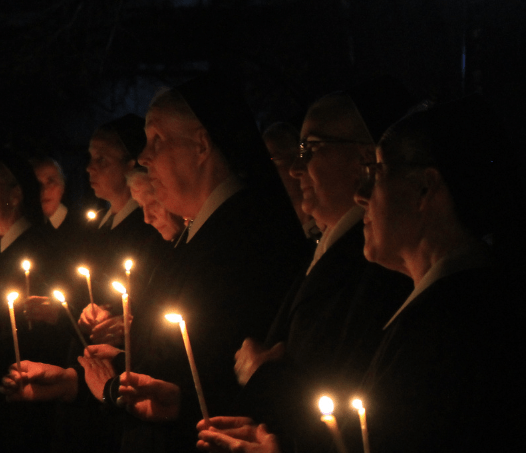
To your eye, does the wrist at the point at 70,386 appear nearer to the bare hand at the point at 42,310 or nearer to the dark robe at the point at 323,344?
the bare hand at the point at 42,310

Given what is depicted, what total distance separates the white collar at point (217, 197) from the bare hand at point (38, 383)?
1.25 m

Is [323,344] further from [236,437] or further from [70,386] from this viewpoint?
[70,386]

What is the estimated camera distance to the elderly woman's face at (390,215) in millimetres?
2072

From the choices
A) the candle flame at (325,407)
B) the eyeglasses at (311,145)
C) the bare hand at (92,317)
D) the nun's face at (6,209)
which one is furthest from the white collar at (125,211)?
the candle flame at (325,407)

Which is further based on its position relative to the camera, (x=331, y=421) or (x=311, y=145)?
(x=311, y=145)

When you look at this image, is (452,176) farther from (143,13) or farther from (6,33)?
(6,33)

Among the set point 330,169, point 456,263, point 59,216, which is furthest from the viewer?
point 59,216

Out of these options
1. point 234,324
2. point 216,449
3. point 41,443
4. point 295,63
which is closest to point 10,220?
point 41,443

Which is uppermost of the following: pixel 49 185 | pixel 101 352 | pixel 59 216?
pixel 49 185

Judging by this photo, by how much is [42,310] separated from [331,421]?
3.79 m

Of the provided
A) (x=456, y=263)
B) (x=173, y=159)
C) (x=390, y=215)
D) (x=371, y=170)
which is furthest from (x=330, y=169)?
(x=456, y=263)

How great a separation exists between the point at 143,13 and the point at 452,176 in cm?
1016

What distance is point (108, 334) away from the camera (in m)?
3.79

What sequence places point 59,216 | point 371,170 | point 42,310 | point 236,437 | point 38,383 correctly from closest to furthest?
point 236,437, point 371,170, point 38,383, point 42,310, point 59,216
